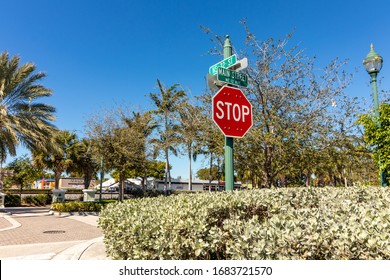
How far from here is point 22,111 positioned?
18.8 metres

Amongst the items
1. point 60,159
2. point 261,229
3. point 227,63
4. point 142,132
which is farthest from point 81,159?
point 261,229

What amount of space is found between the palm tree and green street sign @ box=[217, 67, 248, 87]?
16350 mm

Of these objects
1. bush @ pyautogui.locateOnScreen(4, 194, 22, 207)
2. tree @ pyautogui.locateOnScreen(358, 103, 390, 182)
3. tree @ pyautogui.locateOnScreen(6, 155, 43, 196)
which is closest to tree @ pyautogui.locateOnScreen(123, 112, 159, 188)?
bush @ pyautogui.locateOnScreen(4, 194, 22, 207)

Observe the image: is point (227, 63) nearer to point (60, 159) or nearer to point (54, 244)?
point (54, 244)

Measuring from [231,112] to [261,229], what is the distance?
2613mm

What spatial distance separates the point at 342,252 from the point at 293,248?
1.28ft

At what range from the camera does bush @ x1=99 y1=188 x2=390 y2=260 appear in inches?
97.3

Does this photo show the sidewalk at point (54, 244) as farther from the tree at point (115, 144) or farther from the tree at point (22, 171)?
the tree at point (22, 171)

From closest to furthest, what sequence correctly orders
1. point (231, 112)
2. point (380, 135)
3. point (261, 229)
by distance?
point (261, 229) < point (231, 112) < point (380, 135)

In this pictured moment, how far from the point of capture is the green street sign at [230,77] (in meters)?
5.22

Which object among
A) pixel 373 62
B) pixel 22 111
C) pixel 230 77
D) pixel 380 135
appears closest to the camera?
pixel 230 77

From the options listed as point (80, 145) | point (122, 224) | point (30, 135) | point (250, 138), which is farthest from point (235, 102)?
point (80, 145)

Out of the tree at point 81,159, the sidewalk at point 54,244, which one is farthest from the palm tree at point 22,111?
the tree at point 81,159

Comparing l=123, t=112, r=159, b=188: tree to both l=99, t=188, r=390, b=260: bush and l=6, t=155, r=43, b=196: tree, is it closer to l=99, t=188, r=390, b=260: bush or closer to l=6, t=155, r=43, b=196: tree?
l=6, t=155, r=43, b=196: tree
